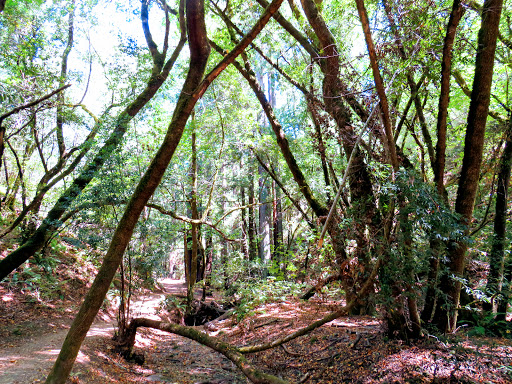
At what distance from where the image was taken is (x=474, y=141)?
443cm

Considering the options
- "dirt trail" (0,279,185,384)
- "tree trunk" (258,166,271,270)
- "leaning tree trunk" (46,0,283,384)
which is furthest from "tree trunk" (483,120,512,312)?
"tree trunk" (258,166,271,270)

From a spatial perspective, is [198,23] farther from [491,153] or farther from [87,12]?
[87,12]

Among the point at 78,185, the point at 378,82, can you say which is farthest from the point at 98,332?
the point at 378,82

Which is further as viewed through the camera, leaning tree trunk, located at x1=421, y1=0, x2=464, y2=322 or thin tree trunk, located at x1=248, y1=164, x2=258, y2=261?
thin tree trunk, located at x1=248, y1=164, x2=258, y2=261

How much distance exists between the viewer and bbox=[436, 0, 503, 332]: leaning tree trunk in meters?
4.29

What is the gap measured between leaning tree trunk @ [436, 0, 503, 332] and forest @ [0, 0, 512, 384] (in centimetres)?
2

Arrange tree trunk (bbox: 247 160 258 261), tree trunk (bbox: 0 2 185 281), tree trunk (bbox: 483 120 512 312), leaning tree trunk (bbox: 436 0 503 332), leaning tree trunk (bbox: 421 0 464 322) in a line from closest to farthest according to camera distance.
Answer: leaning tree trunk (bbox: 421 0 464 322)
leaning tree trunk (bbox: 436 0 503 332)
tree trunk (bbox: 483 120 512 312)
tree trunk (bbox: 0 2 185 281)
tree trunk (bbox: 247 160 258 261)

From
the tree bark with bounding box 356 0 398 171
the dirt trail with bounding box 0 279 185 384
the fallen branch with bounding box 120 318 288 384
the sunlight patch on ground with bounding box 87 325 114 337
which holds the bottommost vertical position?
the sunlight patch on ground with bounding box 87 325 114 337

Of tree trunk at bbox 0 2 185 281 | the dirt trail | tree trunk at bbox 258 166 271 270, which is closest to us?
the dirt trail

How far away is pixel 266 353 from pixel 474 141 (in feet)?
18.3

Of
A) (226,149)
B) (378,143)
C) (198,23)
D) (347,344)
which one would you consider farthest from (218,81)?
(347,344)

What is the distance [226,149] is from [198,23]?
7773 mm

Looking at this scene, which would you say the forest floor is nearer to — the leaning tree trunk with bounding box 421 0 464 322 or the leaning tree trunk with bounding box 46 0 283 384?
the leaning tree trunk with bounding box 421 0 464 322

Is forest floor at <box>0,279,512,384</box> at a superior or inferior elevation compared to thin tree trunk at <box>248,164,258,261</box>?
inferior
